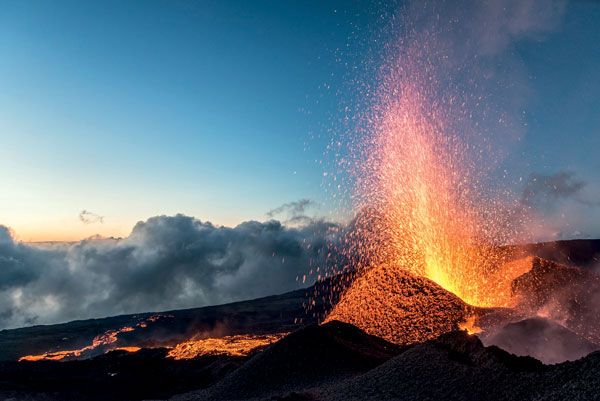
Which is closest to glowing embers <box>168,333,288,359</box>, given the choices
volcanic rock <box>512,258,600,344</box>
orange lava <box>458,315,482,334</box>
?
orange lava <box>458,315,482,334</box>

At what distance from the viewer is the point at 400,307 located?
28.1 meters

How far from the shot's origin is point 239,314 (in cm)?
8919

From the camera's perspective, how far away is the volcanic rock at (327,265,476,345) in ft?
84.7

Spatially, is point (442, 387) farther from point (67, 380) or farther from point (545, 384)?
point (67, 380)

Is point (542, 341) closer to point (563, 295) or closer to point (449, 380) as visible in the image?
point (449, 380)

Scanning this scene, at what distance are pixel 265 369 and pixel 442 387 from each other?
28.4 feet

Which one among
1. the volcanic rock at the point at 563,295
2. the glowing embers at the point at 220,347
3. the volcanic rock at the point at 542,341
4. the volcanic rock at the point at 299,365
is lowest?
the glowing embers at the point at 220,347

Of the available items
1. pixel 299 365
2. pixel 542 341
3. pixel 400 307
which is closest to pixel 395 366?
pixel 299 365

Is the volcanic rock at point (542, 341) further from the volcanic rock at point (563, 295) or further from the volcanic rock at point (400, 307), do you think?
the volcanic rock at point (400, 307)

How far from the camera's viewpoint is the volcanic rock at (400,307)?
25.8m

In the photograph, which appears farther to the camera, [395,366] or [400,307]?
[400,307]

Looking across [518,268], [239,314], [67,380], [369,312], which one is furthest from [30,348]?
[518,268]

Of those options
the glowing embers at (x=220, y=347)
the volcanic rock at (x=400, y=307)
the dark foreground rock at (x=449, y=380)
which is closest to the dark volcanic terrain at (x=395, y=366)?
the dark foreground rock at (x=449, y=380)

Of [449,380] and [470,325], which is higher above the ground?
[470,325]
